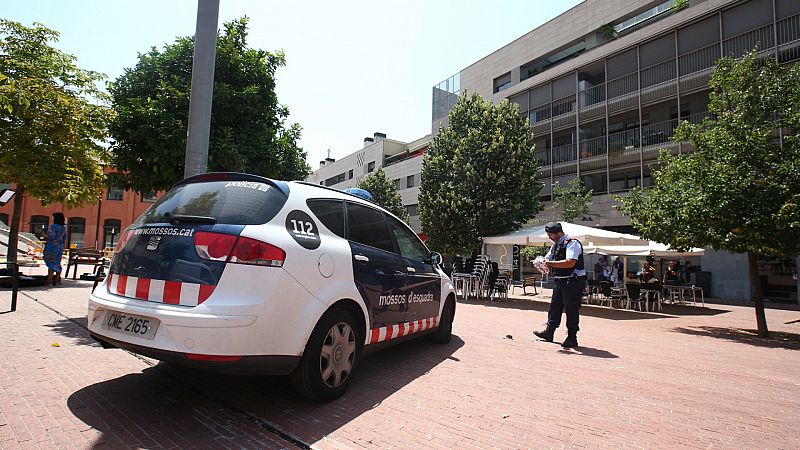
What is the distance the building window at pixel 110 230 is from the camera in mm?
43344

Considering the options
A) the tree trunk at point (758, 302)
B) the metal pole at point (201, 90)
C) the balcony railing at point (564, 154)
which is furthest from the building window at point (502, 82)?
the metal pole at point (201, 90)

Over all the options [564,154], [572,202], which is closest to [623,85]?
[564,154]

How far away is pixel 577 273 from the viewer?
6414mm

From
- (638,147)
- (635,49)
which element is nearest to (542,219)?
(638,147)

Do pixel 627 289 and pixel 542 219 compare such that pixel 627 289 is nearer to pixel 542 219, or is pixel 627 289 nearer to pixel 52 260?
pixel 542 219

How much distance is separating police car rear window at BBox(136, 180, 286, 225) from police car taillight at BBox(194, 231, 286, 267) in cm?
16

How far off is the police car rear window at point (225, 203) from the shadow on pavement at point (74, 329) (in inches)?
110

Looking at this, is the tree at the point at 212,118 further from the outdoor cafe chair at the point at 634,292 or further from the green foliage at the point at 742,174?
the outdoor cafe chair at the point at 634,292

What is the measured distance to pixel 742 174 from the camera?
8859 mm

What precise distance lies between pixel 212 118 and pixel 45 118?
5.68 metres

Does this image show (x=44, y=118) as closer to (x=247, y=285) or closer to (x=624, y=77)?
(x=247, y=285)

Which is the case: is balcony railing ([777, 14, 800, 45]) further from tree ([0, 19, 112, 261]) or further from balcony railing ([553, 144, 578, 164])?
tree ([0, 19, 112, 261])

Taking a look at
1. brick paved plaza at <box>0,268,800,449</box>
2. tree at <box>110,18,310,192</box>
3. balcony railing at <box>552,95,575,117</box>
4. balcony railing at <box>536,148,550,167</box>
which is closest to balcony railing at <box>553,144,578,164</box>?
balcony railing at <box>536,148,550,167</box>

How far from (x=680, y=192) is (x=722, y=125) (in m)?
1.74
